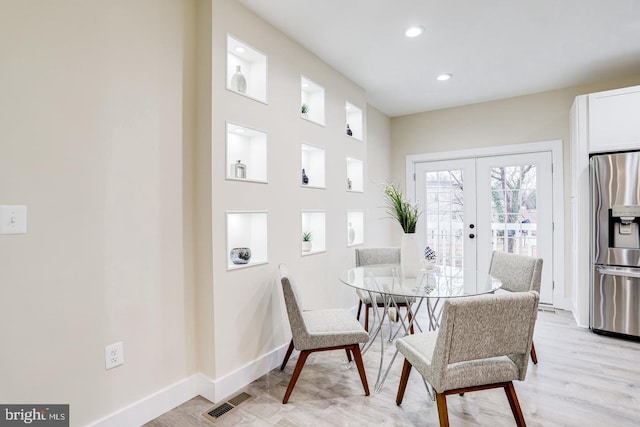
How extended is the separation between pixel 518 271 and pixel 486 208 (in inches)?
76.5

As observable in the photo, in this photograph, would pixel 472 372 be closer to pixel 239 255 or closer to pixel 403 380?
pixel 403 380

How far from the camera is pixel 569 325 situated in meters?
3.41

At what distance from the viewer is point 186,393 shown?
208 centimetres

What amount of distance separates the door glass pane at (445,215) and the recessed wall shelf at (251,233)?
3.15 metres

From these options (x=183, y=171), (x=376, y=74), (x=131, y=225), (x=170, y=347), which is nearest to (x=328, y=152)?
(x=376, y=74)

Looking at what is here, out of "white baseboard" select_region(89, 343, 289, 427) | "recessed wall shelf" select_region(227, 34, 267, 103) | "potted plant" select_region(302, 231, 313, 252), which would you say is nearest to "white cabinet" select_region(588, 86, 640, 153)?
"potted plant" select_region(302, 231, 313, 252)

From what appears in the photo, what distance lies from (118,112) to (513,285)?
3135 mm

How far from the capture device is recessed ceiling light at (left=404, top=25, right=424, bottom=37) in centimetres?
259

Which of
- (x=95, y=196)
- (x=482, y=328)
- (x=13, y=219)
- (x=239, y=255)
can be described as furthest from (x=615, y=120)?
(x=13, y=219)

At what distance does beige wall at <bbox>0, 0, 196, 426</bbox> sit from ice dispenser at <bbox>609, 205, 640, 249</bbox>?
3.76 m

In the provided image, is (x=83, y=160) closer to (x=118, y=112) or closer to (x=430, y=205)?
(x=118, y=112)

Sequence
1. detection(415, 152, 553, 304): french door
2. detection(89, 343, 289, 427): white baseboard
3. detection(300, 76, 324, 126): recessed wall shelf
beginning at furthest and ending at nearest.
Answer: detection(415, 152, 553, 304): french door < detection(300, 76, 324, 126): recessed wall shelf < detection(89, 343, 289, 427): white baseboard

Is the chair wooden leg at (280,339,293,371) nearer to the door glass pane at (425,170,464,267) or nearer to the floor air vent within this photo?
the floor air vent

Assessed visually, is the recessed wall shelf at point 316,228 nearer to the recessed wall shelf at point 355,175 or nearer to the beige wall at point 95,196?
the recessed wall shelf at point 355,175
